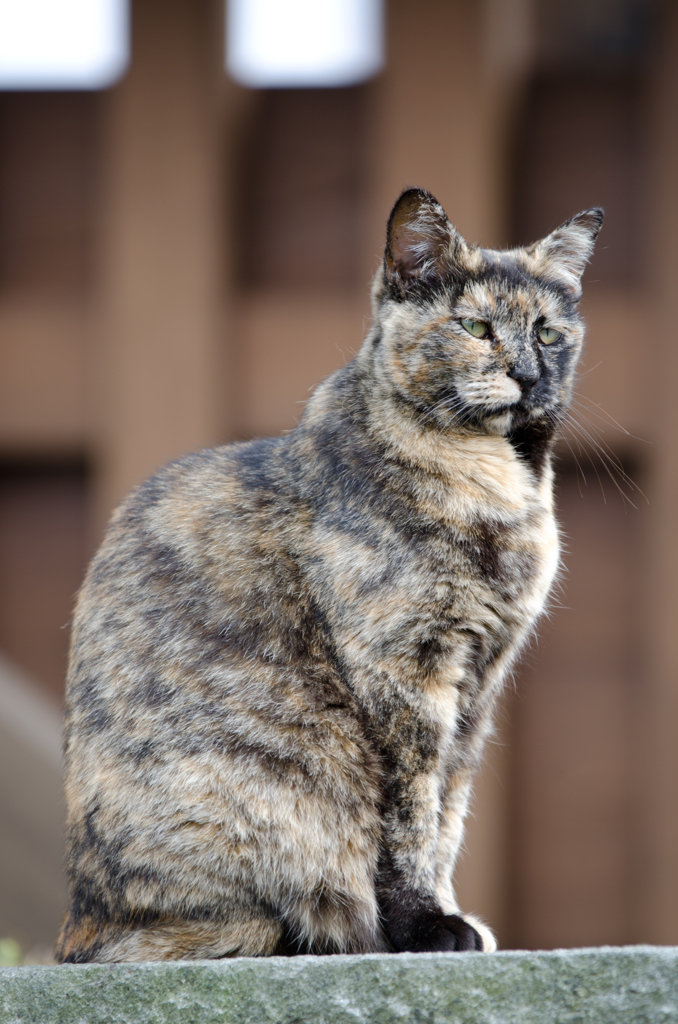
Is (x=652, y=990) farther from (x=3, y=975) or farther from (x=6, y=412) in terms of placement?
(x=6, y=412)

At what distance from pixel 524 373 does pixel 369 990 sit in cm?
138

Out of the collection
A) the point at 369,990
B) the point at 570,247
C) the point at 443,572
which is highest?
the point at 570,247

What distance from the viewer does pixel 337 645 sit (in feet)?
7.75

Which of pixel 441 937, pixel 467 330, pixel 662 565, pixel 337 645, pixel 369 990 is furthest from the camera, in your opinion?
pixel 662 565

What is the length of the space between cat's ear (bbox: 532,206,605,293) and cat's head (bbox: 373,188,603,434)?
39mm

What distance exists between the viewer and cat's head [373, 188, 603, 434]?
244 centimetres

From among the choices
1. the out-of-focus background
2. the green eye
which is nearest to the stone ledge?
the green eye

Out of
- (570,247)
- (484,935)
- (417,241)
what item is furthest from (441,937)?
(570,247)

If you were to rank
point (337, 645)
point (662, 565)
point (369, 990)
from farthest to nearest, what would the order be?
point (662, 565) → point (337, 645) → point (369, 990)

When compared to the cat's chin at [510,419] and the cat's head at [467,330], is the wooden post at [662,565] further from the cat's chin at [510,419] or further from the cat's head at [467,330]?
the cat's chin at [510,419]

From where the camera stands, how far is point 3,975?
2.06 m

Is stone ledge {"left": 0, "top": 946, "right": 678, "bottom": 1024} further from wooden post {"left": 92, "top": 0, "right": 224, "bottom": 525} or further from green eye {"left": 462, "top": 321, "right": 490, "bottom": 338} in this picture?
Answer: wooden post {"left": 92, "top": 0, "right": 224, "bottom": 525}

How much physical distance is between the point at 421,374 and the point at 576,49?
3809mm

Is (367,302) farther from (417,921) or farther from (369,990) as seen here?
(369,990)
